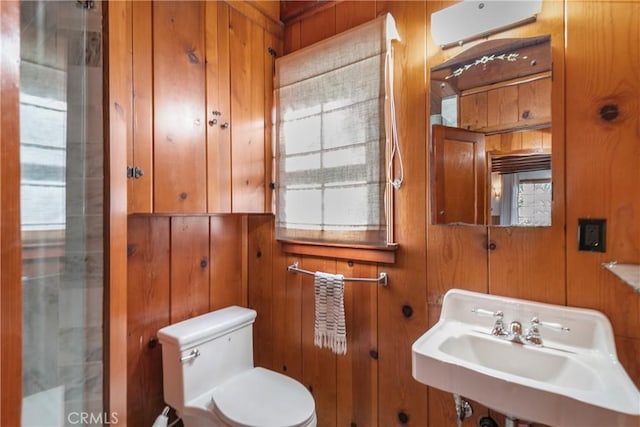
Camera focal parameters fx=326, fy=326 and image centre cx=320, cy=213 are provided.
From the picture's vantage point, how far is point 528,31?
1.20 meters

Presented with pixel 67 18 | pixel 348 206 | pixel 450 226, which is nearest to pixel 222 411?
pixel 348 206

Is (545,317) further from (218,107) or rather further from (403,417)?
(218,107)

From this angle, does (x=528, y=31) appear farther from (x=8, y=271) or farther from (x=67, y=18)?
(x=8, y=271)

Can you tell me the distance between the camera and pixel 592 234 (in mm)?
1091

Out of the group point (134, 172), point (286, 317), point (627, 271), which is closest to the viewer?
point (627, 271)

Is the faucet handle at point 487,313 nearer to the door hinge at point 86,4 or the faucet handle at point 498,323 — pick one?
the faucet handle at point 498,323

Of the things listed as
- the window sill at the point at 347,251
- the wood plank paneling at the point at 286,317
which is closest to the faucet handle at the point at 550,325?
the window sill at the point at 347,251

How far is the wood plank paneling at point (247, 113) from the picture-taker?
1678 mm

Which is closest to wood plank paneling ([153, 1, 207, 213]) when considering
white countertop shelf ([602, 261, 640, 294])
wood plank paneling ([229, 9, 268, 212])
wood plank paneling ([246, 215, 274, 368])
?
wood plank paneling ([229, 9, 268, 212])

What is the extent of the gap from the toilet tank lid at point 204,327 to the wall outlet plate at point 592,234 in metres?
1.50

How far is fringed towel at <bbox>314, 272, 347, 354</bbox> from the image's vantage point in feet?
5.10

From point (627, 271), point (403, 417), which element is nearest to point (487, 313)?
point (627, 271)

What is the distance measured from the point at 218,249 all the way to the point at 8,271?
→ 1.32 metres

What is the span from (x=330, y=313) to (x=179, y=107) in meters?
1.18
